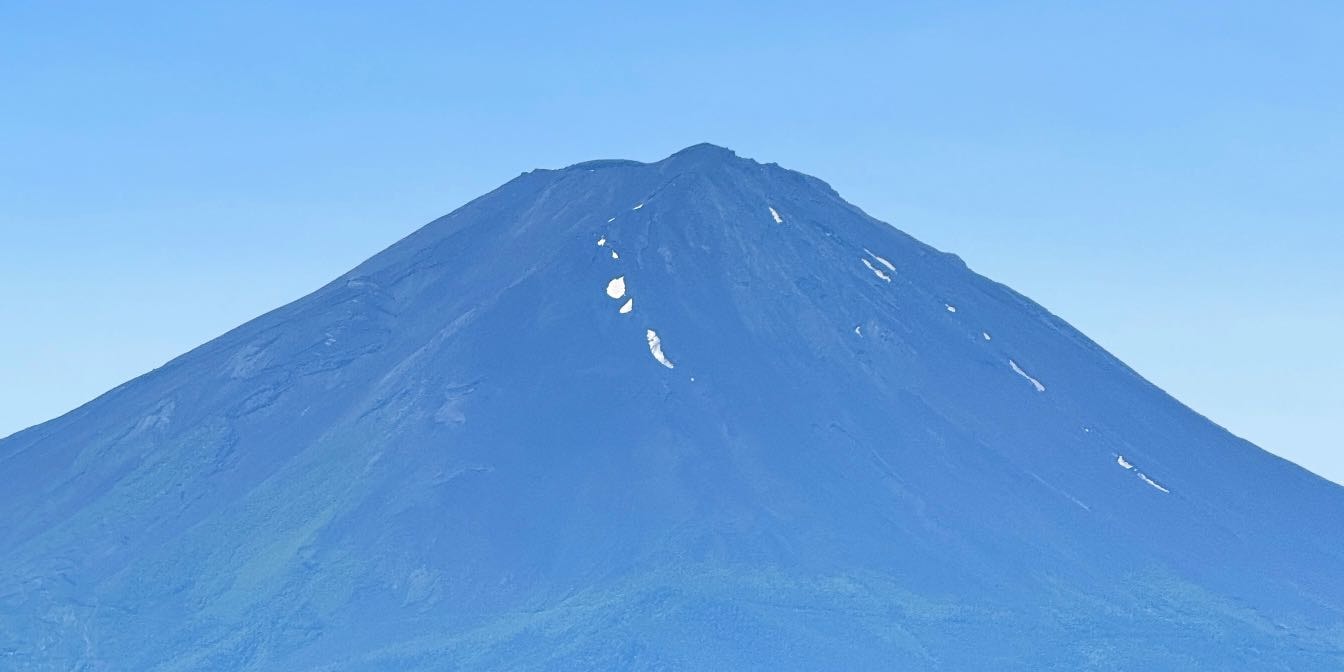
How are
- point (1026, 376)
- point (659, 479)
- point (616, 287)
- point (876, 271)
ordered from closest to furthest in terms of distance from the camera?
point (659, 479) < point (616, 287) < point (1026, 376) < point (876, 271)

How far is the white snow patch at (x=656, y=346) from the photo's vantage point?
153500 mm

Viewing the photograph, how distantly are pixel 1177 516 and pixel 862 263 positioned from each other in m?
27.0

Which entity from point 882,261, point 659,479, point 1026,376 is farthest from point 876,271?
point 659,479

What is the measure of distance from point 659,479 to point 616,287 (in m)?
18.8

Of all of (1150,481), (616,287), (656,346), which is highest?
(616,287)

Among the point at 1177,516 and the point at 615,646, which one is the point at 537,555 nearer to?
the point at 615,646

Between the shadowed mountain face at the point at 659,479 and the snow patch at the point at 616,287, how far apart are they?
11.2 inches

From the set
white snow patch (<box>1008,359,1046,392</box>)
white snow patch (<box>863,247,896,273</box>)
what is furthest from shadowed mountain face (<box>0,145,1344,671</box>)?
white snow patch (<box>863,247,896,273</box>)

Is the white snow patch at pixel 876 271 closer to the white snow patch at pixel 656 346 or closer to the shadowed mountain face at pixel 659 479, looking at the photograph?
the shadowed mountain face at pixel 659 479

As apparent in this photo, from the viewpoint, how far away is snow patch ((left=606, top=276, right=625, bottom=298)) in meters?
158

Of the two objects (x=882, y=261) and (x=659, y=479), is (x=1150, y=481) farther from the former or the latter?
(x=659, y=479)

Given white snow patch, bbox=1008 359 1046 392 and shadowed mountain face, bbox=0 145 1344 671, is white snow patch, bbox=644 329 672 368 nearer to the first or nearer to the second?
shadowed mountain face, bbox=0 145 1344 671

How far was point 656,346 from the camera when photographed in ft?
507

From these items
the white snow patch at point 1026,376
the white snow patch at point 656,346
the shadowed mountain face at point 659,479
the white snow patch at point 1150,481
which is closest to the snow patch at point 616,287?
the shadowed mountain face at point 659,479
